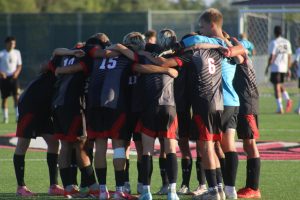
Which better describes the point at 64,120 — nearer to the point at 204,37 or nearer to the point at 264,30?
the point at 204,37

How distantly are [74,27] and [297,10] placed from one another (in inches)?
608

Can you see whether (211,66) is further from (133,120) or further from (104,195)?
(104,195)

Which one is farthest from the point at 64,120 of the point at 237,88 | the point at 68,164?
the point at 237,88

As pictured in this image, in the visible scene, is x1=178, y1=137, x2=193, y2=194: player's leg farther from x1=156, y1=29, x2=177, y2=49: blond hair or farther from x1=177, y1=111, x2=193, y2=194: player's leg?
x1=156, y1=29, x2=177, y2=49: blond hair

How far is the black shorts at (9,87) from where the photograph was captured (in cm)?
2153

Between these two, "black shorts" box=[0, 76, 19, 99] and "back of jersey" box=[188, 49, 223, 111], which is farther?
"black shorts" box=[0, 76, 19, 99]

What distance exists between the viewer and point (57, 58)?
10.6 meters

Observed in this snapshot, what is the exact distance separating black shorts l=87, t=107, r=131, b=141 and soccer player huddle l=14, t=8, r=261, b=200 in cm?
1

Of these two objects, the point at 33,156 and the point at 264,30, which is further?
the point at 264,30

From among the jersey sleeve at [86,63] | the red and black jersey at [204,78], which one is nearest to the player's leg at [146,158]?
the red and black jersey at [204,78]

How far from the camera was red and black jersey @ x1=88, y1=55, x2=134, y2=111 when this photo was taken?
9867 millimetres

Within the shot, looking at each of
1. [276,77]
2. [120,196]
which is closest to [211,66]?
[120,196]

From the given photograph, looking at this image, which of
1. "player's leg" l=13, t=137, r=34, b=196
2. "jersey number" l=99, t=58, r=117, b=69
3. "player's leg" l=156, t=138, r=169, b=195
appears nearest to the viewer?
"jersey number" l=99, t=58, r=117, b=69

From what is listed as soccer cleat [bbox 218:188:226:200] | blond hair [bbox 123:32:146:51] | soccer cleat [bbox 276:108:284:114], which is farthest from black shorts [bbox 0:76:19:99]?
soccer cleat [bbox 218:188:226:200]
